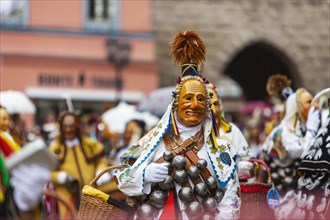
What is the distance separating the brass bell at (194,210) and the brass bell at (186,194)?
0.13ft

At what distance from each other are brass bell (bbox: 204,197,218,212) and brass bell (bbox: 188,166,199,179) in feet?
0.56

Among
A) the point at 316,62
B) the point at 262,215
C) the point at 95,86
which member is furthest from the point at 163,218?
the point at 316,62

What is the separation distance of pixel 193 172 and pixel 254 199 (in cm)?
143

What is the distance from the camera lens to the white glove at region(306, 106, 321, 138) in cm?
948

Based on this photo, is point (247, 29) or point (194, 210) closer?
point (194, 210)

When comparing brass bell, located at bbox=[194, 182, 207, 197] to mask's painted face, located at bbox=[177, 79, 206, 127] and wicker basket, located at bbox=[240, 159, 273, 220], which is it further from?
wicker basket, located at bbox=[240, 159, 273, 220]

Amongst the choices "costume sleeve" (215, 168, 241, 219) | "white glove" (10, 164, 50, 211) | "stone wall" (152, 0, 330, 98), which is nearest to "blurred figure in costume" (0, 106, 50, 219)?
"white glove" (10, 164, 50, 211)

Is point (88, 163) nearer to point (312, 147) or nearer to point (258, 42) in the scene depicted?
point (312, 147)

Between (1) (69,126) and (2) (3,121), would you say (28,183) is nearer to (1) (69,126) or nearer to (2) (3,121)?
(2) (3,121)

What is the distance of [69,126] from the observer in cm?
1080

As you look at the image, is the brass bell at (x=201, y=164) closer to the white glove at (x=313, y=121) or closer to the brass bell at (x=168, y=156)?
the brass bell at (x=168, y=156)

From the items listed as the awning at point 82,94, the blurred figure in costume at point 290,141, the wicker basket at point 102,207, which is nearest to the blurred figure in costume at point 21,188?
the wicker basket at point 102,207

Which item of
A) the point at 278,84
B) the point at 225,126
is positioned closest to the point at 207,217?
the point at 225,126

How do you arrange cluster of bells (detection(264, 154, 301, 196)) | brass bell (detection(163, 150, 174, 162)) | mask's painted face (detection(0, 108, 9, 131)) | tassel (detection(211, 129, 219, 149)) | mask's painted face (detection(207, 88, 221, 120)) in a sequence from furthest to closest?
cluster of bells (detection(264, 154, 301, 196)) → mask's painted face (detection(0, 108, 9, 131)) → mask's painted face (detection(207, 88, 221, 120)) → tassel (detection(211, 129, 219, 149)) → brass bell (detection(163, 150, 174, 162))
